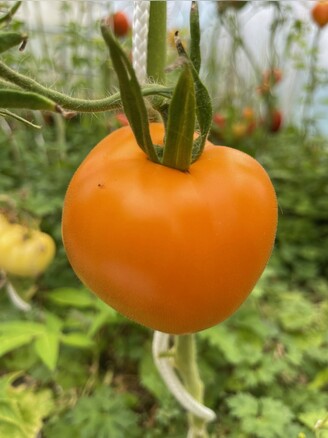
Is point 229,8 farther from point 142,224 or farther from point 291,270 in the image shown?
point 142,224

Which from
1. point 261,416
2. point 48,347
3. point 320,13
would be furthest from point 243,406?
point 320,13

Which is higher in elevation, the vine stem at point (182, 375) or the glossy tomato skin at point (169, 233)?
the glossy tomato skin at point (169, 233)

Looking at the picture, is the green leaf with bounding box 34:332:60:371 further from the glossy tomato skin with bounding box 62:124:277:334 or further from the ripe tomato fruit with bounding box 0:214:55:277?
the glossy tomato skin with bounding box 62:124:277:334

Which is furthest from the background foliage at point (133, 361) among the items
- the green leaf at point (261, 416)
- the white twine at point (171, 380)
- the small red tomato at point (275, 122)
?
the small red tomato at point (275, 122)

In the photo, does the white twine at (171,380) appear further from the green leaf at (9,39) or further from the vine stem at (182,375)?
the green leaf at (9,39)

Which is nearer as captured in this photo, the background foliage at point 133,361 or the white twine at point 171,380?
the white twine at point 171,380
